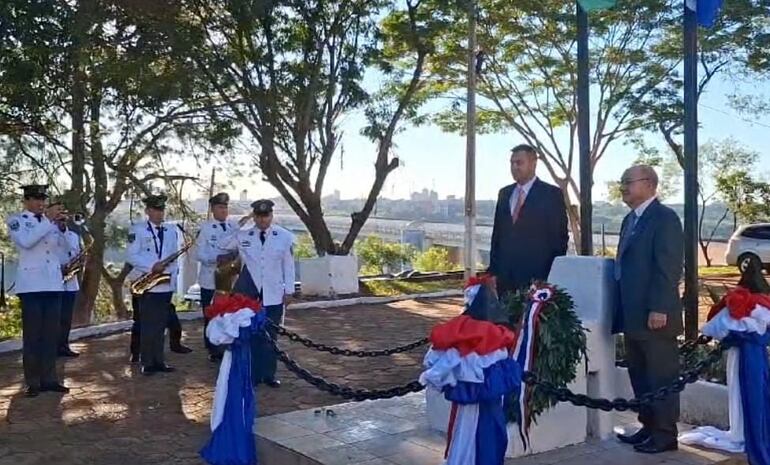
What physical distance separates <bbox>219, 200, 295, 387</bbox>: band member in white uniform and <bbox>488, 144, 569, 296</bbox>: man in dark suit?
2.25 m

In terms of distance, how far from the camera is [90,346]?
30.6ft

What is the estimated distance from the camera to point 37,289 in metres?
6.78

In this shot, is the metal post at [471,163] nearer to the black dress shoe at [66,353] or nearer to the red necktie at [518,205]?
the black dress shoe at [66,353]

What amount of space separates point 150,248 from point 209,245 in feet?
2.12

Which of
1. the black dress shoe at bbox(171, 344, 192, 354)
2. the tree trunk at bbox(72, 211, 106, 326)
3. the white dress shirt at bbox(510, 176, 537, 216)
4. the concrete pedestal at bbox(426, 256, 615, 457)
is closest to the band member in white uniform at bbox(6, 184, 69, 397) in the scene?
the black dress shoe at bbox(171, 344, 192, 354)

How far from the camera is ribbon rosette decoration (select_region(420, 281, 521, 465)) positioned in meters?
3.50

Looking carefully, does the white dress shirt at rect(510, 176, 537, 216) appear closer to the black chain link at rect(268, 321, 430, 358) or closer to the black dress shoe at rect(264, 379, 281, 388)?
the black chain link at rect(268, 321, 430, 358)

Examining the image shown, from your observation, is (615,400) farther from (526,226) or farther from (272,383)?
(272,383)

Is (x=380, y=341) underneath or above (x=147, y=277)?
underneath

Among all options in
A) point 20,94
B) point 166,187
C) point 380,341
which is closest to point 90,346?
point 380,341

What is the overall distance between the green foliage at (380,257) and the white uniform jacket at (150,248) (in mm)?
18233

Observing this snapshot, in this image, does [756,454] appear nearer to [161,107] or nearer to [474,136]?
[161,107]

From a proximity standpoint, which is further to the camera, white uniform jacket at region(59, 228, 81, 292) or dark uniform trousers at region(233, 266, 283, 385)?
white uniform jacket at region(59, 228, 81, 292)

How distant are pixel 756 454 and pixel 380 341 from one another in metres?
5.51
